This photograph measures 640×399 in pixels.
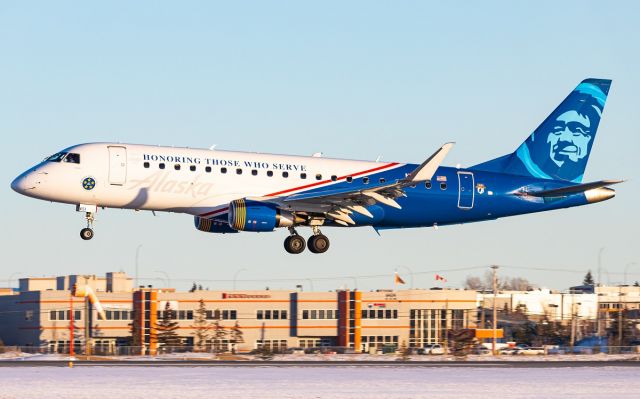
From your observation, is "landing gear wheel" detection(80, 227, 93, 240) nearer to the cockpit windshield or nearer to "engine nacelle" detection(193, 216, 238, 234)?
the cockpit windshield

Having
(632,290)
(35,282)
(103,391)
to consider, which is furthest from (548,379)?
(632,290)

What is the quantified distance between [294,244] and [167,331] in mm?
59860

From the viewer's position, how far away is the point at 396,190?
5800cm

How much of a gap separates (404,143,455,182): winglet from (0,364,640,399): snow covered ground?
366 inches

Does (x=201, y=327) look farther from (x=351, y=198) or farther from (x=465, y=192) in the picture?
(x=351, y=198)

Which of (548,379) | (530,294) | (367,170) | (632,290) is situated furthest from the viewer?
(632,290)

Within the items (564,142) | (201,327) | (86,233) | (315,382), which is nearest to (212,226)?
(86,233)

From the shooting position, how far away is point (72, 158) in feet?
184

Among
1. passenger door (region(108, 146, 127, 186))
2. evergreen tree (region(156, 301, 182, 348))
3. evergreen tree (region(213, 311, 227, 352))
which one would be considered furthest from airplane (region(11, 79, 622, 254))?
evergreen tree (region(156, 301, 182, 348))

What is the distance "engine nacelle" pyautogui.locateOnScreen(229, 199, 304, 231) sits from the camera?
56.4 m

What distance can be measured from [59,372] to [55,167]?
11280 millimetres

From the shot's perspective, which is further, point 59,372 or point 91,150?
point 91,150

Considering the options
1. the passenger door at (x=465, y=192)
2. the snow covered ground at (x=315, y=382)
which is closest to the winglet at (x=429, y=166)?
the passenger door at (x=465, y=192)

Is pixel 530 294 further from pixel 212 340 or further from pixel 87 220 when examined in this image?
Answer: pixel 87 220
